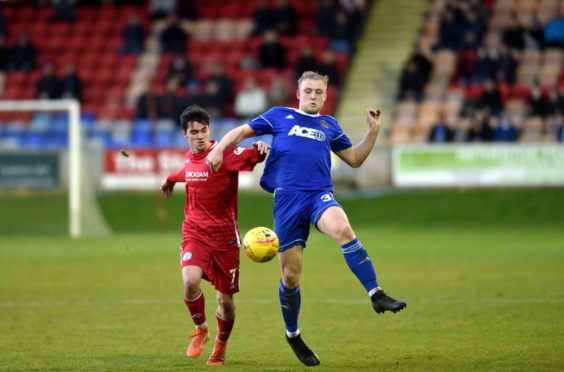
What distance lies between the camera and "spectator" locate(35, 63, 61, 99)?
30.1 metres

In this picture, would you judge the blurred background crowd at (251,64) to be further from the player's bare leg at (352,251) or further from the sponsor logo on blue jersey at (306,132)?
the player's bare leg at (352,251)

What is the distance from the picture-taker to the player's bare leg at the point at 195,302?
8.13 metres

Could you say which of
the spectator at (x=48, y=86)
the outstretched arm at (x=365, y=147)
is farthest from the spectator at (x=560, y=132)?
the outstretched arm at (x=365, y=147)

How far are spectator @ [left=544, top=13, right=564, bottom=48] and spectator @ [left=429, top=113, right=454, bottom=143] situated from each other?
181 inches

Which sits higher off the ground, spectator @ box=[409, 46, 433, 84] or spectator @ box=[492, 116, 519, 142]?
spectator @ box=[409, 46, 433, 84]

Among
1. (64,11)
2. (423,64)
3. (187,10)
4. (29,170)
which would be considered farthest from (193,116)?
(64,11)

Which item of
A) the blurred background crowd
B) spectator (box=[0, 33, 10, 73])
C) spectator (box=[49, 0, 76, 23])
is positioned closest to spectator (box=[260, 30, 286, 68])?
the blurred background crowd

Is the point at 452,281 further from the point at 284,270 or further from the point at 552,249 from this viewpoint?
the point at 284,270

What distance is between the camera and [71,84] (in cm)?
3058

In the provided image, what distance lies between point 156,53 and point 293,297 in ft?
84.1

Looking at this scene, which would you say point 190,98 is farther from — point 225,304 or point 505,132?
point 225,304

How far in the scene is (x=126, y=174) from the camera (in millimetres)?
26750

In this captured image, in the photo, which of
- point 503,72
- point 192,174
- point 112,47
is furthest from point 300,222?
point 112,47

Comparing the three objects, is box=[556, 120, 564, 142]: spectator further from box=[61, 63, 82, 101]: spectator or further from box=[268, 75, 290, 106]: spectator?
box=[61, 63, 82, 101]: spectator
